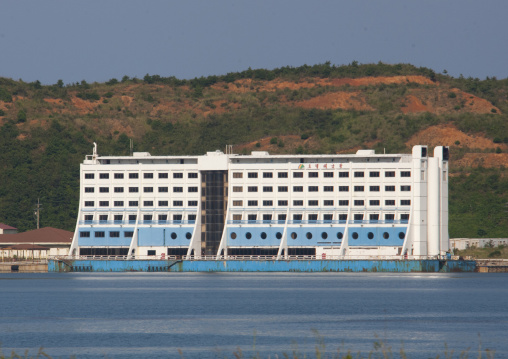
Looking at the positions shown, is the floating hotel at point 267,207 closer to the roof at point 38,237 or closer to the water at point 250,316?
the water at point 250,316

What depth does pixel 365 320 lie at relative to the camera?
65125mm

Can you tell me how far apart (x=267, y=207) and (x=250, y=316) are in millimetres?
47337

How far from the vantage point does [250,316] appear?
67.8 m

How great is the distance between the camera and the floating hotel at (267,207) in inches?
4373

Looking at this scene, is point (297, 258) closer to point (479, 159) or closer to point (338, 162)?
point (338, 162)

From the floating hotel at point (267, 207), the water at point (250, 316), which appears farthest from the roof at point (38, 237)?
the water at point (250, 316)

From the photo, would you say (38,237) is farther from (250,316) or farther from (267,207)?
(250,316)

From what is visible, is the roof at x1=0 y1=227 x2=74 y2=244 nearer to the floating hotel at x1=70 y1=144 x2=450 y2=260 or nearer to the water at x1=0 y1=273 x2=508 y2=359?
the floating hotel at x1=70 y1=144 x2=450 y2=260

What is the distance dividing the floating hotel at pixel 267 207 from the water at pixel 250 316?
5.50 metres

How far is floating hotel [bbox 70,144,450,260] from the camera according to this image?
11106cm

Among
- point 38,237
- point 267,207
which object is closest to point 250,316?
point 267,207

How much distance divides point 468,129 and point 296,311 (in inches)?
4841

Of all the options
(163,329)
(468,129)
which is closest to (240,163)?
(163,329)

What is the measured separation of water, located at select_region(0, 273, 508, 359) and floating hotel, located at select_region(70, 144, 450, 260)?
18.0 ft
